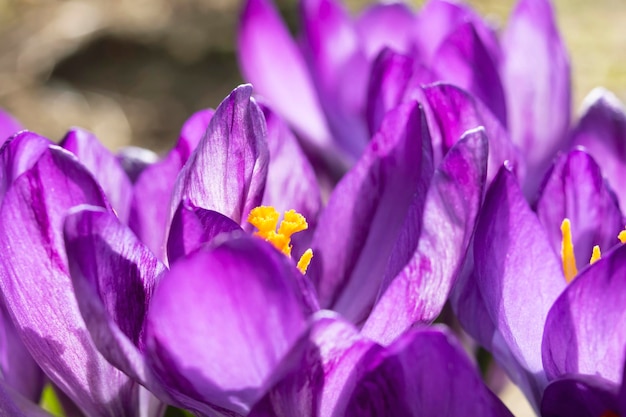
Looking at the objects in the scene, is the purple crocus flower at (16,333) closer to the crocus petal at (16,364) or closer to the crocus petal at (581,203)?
the crocus petal at (16,364)

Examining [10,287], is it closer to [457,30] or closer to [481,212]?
[481,212]

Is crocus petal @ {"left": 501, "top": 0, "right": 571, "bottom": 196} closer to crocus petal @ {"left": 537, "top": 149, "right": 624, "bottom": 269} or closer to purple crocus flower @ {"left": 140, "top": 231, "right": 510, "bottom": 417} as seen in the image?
crocus petal @ {"left": 537, "top": 149, "right": 624, "bottom": 269}

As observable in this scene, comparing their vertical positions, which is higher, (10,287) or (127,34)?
(10,287)

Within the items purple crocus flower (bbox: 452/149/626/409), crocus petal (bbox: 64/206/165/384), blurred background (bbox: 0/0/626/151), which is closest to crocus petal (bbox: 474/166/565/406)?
purple crocus flower (bbox: 452/149/626/409)

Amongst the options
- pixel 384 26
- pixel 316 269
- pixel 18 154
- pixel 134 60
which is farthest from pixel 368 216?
pixel 134 60

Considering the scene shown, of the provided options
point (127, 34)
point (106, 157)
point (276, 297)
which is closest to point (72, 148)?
point (106, 157)

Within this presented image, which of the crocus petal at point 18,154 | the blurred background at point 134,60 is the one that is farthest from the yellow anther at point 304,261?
the blurred background at point 134,60

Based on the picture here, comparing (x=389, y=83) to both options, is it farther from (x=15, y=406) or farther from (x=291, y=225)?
(x=15, y=406)
